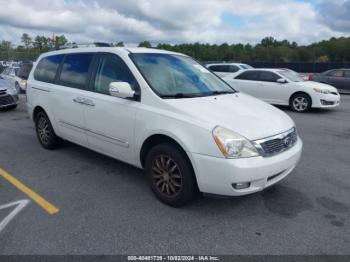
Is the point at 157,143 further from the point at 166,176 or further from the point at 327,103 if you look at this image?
the point at 327,103

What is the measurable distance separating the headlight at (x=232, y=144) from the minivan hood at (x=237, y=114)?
6cm

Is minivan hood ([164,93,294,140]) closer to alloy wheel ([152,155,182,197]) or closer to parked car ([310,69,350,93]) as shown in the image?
alloy wheel ([152,155,182,197])

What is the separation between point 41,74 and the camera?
5637 millimetres

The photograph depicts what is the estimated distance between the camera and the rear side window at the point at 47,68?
207 inches

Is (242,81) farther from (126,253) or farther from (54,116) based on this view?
(126,253)

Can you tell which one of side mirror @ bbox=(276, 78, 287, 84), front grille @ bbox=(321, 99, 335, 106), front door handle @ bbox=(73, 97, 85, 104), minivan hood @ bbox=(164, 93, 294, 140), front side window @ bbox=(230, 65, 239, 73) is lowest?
front grille @ bbox=(321, 99, 335, 106)

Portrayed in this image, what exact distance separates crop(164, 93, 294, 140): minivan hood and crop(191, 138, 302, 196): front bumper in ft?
0.91

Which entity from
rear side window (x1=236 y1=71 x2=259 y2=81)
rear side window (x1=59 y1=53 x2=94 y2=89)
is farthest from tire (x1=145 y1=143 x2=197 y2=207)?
rear side window (x1=236 y1=71 x2=259 y2=81)

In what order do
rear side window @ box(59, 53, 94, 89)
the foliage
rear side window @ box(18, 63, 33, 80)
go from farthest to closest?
the foliage → rear side window @ box(18, 63, 33, 80) → rear side window @ box(59, 53, 94, 89)

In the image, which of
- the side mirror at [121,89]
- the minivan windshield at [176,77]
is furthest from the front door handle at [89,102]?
the minivan windshield at [176,77]

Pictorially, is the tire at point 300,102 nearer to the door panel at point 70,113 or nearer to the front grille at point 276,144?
the front grille at point 276,144

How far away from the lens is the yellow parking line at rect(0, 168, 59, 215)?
137 inches

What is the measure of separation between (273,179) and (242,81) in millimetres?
9248

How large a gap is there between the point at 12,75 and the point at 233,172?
1602cm
